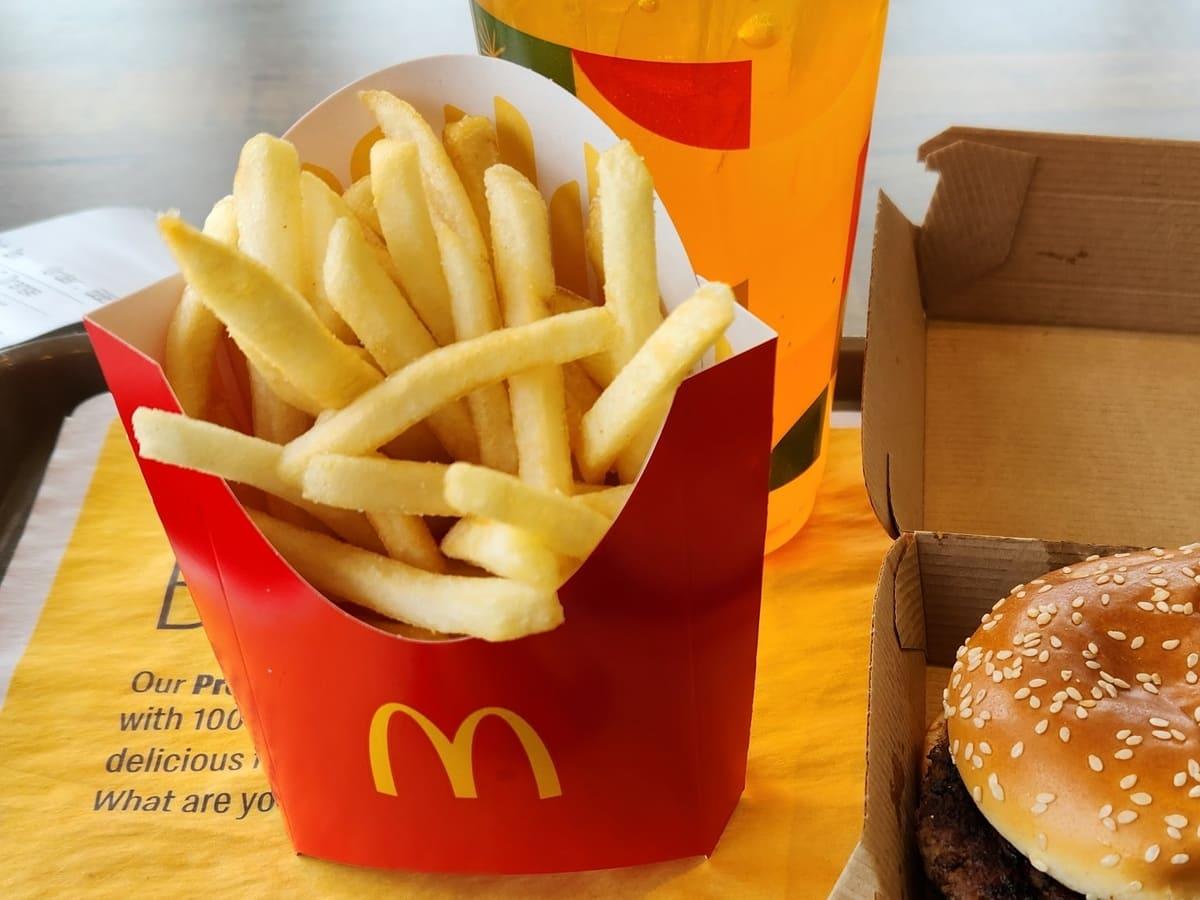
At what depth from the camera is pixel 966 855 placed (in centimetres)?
97

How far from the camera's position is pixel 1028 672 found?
3.23ft

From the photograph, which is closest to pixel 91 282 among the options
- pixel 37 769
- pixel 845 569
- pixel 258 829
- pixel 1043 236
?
pixel 37 769

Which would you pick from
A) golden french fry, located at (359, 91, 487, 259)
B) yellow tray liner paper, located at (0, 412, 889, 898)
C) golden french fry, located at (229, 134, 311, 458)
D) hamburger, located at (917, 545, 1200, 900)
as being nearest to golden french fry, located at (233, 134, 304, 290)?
golden french fry, located at (229, 134, 311, 458)

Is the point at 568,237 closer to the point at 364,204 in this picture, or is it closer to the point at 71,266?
the point at 364,204

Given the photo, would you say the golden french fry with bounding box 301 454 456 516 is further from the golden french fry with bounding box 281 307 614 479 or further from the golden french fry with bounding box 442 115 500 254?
the golden french fry with bounding box 442 115 500 254

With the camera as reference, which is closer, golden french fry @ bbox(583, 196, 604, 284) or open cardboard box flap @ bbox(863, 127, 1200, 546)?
golden french fry @ bbox(583, 196, 604, 284)

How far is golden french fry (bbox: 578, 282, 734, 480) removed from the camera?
2.49ft

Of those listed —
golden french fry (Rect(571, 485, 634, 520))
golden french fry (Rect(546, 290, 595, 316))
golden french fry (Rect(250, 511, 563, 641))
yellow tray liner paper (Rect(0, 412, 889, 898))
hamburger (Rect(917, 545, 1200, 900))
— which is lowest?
yellow tray liner paper (Rect(0, 412, 889, 898))

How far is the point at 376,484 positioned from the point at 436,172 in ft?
1.04

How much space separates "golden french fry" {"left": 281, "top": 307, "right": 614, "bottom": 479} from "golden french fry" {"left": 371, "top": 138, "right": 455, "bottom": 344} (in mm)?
111

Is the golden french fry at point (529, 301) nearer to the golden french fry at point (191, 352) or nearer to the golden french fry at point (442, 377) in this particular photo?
the golden french fry at point (442, 377)

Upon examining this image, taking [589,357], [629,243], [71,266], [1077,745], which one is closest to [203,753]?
[589,357]

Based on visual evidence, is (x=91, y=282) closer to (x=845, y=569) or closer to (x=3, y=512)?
(x=3, y=512)

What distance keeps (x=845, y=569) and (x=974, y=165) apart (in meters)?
0.54
